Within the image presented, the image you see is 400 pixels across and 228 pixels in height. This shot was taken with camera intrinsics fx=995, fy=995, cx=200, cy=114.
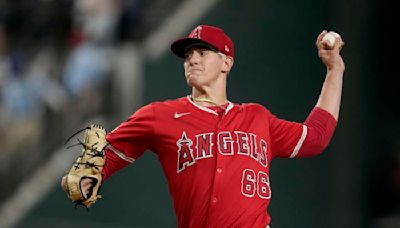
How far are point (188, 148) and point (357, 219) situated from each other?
3757mm

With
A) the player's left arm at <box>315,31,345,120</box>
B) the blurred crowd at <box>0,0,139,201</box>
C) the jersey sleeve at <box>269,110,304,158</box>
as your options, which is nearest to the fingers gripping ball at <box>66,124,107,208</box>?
the jersey sleeve at <box>269,110,304,158</box>

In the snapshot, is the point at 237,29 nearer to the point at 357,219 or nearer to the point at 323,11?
the point at 323,11

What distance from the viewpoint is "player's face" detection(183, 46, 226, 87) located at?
418 centimetres

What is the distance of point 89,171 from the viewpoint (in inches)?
155

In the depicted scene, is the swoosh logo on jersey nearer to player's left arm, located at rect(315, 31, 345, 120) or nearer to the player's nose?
the player's nose

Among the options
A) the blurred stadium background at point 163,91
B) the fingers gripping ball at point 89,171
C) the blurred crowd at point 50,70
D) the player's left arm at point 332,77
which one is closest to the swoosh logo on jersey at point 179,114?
the fingers gripping ball at point 89,171

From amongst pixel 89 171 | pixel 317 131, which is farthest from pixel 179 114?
pixel 317 131

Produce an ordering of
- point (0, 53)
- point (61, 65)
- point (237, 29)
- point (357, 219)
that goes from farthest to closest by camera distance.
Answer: point (0, 53) < point (61, 65) < point (237, 29) < point (357, 219)

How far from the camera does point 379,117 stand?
7750mm

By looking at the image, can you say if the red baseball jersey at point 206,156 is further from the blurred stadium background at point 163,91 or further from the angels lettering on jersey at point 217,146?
the blurred stadium background at point 163,91

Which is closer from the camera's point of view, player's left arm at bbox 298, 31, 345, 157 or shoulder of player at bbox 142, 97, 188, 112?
shoulder of player at bbox 142, 97, 188, 112

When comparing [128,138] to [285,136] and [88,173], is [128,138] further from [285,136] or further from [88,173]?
[285,136]

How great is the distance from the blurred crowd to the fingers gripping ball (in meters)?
4.75

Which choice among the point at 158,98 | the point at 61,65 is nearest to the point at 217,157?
the point at 158,98
